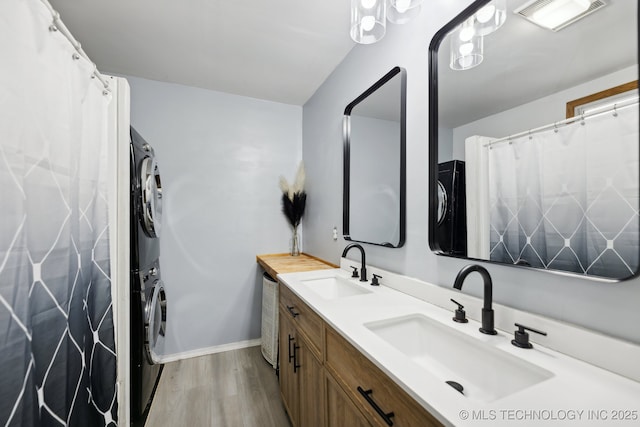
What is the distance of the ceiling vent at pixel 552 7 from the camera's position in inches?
29.8

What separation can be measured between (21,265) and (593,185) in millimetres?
1556

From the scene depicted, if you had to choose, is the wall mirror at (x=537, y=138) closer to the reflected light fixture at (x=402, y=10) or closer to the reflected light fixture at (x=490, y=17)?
the reflected light fixture at (x=490, y=17)

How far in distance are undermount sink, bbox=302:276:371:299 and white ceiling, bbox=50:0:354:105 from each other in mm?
1669

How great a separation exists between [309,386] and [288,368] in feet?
1.38

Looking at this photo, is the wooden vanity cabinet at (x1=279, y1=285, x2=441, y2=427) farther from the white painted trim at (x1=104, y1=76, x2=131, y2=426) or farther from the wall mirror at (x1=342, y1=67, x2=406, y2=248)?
the white painted trim at (x1=104, y1=76, x2=131, y2=426)

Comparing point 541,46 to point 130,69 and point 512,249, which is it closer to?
point 512,249

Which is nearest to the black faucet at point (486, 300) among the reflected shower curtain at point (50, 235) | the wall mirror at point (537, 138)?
the wall mirror at point (537, 138)

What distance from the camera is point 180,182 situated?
8.14 ft

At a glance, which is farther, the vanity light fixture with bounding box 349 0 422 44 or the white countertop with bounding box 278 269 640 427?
the vanity light fixture with bounding box 349 0 422 44

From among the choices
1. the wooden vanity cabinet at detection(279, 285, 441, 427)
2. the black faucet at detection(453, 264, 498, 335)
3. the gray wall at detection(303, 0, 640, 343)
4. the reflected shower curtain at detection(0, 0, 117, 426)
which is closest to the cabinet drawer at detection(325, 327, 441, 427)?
the wooden vanity cabinet at detection(279, 285, 441, 427)

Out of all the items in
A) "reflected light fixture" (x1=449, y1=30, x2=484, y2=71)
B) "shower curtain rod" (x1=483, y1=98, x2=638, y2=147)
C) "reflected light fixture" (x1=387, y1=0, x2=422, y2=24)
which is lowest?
"shower curtain rod" (x1=483, y1=98, x2=638, y2=147)

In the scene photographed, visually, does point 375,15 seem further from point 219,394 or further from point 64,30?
point 219,394

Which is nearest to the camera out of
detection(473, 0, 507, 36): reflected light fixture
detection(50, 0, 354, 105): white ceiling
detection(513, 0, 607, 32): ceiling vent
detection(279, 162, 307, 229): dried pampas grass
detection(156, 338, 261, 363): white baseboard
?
detection(513, 0, 607, 32): ceiling vent

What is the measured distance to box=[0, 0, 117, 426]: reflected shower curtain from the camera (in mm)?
659
